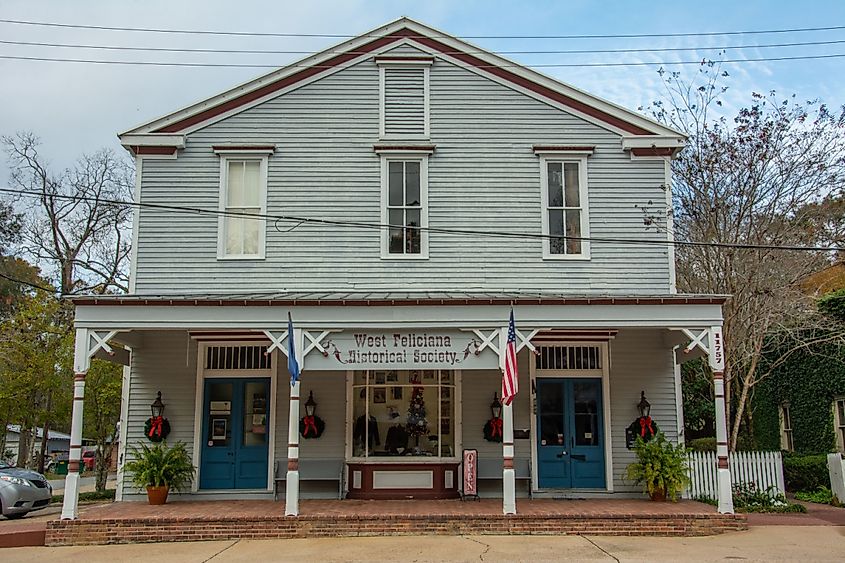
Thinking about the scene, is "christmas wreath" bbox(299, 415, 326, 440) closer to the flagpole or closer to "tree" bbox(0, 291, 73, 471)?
the flagpole

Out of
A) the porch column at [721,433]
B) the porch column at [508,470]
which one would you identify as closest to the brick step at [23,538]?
the porch column at [508,470]

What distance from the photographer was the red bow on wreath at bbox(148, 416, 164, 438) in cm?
1488

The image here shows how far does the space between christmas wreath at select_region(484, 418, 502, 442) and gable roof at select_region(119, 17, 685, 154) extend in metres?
5.99

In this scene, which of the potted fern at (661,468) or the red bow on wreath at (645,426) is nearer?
the potted fern at (661,468)

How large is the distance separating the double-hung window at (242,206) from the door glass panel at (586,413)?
259 inches

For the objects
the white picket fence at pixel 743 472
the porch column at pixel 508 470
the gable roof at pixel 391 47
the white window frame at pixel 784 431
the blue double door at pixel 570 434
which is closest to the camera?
the porch column at pixel 508 470

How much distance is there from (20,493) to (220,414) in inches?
170

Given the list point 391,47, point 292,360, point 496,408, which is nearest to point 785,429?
point 496,408

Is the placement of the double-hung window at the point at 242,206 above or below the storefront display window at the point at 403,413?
above

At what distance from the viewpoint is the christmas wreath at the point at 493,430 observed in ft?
48.9

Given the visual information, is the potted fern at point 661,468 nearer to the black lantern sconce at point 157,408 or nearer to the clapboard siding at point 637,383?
the clapboard siding at point 637,383

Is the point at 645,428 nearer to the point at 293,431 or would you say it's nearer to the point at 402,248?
the point at 402,248

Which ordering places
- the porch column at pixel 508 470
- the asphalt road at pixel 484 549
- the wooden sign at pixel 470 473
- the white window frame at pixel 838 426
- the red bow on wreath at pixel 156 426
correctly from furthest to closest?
the white window frame at pixel 838 426, the red bow on wreath at pixel 156 426, the wooden sign at pixel 470 473, the porch column at pixel 508 470, the asphalt road at pixel 484 549

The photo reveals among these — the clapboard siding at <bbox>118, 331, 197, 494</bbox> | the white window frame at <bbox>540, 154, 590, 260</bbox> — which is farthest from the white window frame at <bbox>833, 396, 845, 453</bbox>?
the clapboard siding at <bbox>118, 331, 197, 494</bbox>
